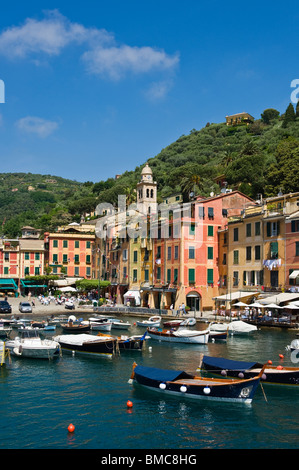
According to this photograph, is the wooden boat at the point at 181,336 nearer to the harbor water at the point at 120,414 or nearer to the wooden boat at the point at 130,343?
the wooden boat at the point at 130,343

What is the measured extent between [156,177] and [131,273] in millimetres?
75063

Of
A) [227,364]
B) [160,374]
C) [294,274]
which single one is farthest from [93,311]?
[160,374]

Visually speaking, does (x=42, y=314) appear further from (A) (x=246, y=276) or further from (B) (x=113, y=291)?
(A) (x=246, y=276)

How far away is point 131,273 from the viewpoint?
259 ft

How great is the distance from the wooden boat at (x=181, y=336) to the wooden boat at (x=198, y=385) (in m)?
16.3

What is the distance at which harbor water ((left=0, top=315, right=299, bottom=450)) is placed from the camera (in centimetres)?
1920

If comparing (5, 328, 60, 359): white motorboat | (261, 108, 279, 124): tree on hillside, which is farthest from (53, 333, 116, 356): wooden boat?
(261, 108, 279, 124): tree on hillside

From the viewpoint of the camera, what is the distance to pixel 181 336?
44.0 meters

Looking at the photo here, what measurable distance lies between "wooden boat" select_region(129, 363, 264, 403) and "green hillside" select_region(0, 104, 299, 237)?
63.3 meters

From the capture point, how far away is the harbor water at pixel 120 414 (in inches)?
756

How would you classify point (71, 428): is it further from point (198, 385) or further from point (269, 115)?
point (269, 115)

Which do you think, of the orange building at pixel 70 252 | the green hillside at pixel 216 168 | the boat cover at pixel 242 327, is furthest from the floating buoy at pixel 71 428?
the orange building at pixel 70 252

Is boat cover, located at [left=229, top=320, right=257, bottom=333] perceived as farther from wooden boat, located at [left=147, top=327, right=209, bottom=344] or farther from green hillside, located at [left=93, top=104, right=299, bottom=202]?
green hillside, located at [left=93, top=104, right=299, bottom=202]
